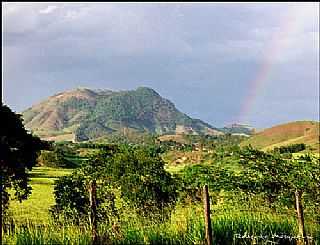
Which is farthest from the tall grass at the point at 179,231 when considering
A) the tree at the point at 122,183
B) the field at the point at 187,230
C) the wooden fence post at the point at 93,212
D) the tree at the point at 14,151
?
the tree at the point at 122,183

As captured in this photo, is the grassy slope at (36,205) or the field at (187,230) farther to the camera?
the grassy slope at (36,205)

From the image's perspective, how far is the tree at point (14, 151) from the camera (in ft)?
48.4

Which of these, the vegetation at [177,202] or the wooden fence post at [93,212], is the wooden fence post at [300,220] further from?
the wooden fence post at [93,212]

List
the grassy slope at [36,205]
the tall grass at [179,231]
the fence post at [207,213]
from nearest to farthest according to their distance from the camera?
the tall grass at [179,231], the fence post at [207,213], the grassy slope at [36,205]

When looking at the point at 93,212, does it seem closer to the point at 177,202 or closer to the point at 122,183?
the point at 122,183

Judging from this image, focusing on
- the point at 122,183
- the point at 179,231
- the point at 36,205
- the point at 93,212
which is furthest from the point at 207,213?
the point at 36,205

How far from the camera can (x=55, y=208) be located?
19594mm

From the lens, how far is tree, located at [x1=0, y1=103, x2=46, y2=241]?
1474cm

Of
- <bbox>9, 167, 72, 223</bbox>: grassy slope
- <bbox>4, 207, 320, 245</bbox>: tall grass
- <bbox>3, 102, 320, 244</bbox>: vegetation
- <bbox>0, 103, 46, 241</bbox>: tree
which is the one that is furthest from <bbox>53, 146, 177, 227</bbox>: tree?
<bbox>4, 207, 320, 245</bbox>: tall grass

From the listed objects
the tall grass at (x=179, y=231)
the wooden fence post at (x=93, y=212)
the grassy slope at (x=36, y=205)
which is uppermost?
the wooden fence post at (x=93, y=212)

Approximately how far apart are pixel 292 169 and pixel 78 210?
7.82 metres

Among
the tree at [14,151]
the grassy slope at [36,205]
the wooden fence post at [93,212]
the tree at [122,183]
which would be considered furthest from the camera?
the grassy slope at [36,205]

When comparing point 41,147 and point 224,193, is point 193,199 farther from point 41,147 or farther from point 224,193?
point 41,147

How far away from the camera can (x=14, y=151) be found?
50.3 ft
